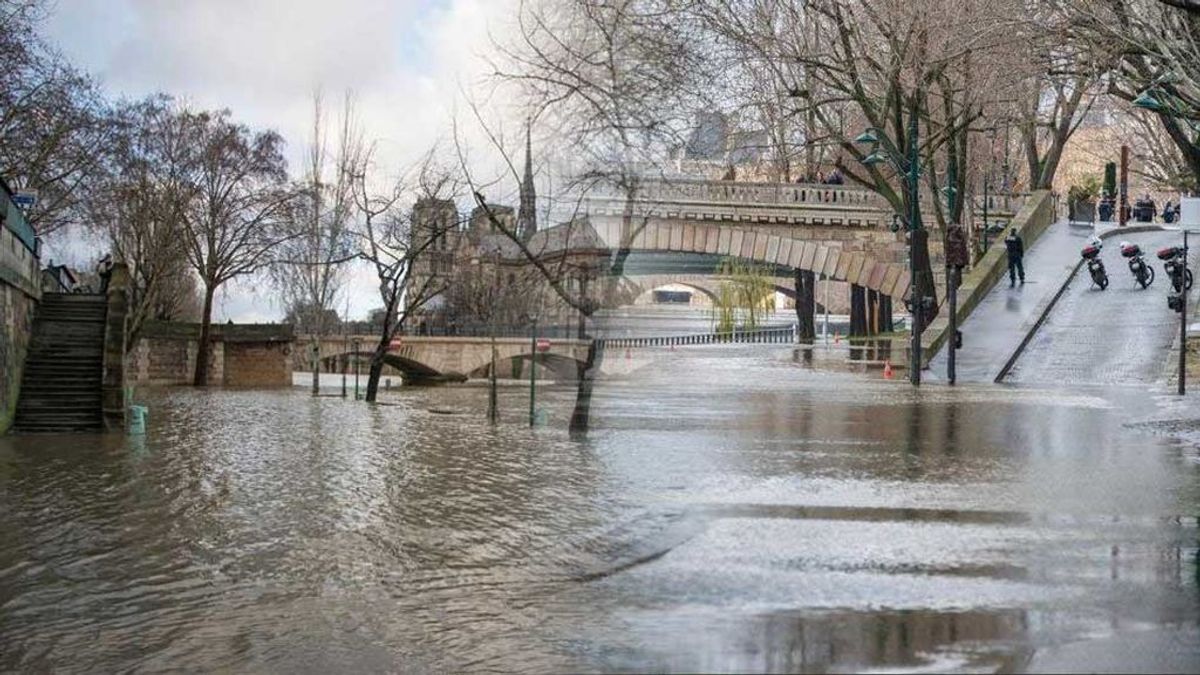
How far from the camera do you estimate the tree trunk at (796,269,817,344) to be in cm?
5116

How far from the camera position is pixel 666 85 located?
23.5 metres

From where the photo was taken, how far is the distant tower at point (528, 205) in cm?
2234

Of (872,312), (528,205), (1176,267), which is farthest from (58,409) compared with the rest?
(872,312)

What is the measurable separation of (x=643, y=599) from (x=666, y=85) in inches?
655

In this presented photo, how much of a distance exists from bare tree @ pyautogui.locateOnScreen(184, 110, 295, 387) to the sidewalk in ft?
94.4

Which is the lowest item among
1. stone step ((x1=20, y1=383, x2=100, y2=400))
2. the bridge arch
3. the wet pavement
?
stone step ((x1=20, y1=383, x2=100, y2=400))

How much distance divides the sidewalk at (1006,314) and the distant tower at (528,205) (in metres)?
9.22

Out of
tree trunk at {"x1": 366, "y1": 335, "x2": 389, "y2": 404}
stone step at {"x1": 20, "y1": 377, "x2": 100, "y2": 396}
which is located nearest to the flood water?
stone step at {"x1": 20, "y1": 377, "x2": 100, "y2": 396}

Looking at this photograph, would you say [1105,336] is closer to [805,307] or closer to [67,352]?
[805,307]

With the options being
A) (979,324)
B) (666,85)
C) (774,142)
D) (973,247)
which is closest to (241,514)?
(666,85)

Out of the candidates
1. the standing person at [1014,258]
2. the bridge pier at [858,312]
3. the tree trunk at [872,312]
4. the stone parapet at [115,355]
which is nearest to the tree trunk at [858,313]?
the bridge pier at [858,312]

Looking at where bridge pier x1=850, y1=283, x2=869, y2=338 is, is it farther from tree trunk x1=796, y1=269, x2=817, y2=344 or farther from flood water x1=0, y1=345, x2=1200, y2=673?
flood water x1=0, y1=345, x2=1200, y2=673

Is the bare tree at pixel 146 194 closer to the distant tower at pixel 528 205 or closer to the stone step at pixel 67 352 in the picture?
the stone step at pixel 67 352

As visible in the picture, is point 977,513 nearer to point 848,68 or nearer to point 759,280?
point 848,68
